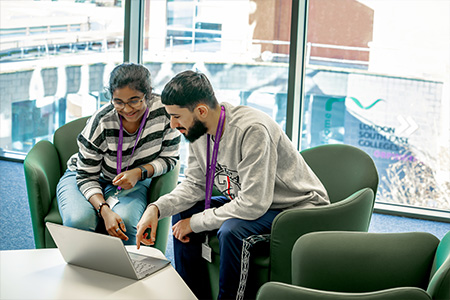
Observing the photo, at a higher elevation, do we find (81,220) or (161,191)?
(161,191)

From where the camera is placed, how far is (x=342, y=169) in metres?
2.86

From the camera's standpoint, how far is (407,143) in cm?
427

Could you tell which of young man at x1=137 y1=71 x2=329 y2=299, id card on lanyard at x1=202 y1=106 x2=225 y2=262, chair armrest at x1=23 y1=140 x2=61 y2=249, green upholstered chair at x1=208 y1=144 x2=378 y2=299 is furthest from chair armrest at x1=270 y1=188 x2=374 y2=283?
chair armrest at x1=23 y1=140 x2=61 y2=249

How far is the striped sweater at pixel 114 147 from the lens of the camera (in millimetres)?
2975

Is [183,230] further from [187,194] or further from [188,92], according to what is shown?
[188,92]

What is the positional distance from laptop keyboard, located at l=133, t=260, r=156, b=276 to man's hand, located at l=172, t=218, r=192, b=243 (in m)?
0.39

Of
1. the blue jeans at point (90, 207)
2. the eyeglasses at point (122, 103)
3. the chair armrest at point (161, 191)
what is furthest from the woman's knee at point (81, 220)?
the eyeglasses at point (122, 103)

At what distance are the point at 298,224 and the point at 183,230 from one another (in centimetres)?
54

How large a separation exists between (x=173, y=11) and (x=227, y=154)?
2.60m

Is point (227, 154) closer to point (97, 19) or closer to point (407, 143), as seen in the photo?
point (407, 143)

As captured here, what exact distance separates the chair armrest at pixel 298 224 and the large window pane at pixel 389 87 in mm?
1897

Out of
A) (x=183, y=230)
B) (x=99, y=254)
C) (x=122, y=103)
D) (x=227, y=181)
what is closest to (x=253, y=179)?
(x=227, y=181)

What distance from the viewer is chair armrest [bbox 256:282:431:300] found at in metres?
1.56

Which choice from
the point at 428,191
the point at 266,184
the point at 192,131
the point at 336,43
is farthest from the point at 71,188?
the point at 428,191
